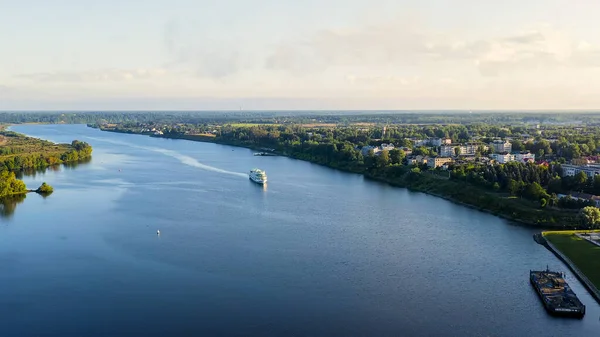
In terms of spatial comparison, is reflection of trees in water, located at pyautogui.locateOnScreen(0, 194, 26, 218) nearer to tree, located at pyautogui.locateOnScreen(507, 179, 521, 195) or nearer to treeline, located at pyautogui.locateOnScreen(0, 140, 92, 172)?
treeline, located at pyautogui.locateOnScreen(0, 140, 92, 172)

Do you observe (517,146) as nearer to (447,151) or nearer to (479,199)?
(447,151)

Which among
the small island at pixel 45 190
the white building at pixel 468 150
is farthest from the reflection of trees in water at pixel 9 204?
the white building at pixel 468 150

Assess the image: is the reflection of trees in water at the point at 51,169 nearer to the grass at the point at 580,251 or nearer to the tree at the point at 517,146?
the grass at the point at 580,251

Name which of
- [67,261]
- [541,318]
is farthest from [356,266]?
[67,261]

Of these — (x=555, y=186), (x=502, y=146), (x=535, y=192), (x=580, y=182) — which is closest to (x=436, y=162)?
(x=555, y=186)

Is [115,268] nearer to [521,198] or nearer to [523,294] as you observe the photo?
[523,294]

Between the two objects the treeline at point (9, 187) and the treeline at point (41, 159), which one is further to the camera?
the treeline at point (41, 159)
